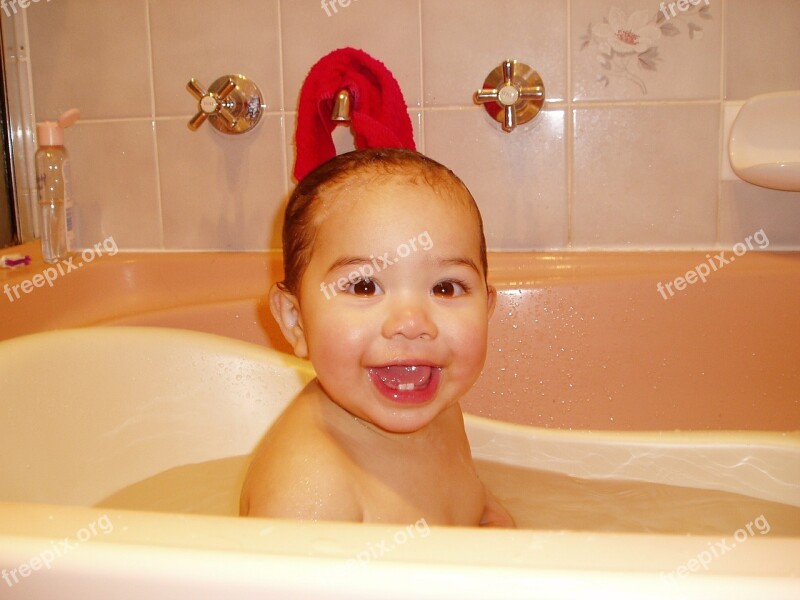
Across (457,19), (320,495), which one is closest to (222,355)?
(320,495)

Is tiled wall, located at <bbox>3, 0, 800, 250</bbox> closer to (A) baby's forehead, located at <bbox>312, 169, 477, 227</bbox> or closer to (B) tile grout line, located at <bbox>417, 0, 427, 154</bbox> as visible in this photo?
(B) tile grout line, located at <bbox>417, 0, 427, 154</bbox>

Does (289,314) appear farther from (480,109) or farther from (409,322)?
(480,109)

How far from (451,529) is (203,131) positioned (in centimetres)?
117

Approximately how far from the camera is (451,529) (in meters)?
0.44

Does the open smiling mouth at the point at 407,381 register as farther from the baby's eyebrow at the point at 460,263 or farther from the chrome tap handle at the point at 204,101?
the chrome tap handle at the point at 204,101

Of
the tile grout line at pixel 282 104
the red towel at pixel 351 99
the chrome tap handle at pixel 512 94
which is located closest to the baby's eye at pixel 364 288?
the red towel at pixel 351 99

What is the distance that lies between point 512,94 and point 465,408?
1.65ft

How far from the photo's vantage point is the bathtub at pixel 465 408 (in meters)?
0.41

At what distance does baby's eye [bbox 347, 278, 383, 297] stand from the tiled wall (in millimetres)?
758

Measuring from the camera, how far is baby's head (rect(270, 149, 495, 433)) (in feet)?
2.20

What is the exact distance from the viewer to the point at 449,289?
70 centimetres

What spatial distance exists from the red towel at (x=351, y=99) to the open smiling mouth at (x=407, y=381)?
0.60 m

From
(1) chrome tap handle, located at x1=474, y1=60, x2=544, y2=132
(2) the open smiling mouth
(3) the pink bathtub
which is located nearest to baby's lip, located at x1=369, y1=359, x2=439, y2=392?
(2) the open smiling mouth

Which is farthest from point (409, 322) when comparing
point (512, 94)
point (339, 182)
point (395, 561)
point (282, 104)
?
point (282, 104)
